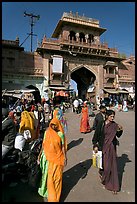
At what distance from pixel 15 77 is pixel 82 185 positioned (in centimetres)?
1860

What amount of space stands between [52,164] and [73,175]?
4.40ft

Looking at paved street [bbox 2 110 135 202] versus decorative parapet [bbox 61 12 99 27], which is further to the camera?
decorative parapet [bbox 61 12 99 27]

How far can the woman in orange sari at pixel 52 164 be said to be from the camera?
2961mm

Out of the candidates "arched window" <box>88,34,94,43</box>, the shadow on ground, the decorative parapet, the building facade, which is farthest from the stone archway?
the shadow on ground

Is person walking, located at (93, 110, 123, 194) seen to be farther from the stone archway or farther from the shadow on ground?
the stone archway

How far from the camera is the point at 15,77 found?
20.5 meters

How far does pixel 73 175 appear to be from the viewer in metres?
4.13

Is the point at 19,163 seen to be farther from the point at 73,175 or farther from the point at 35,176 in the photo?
the point at 73,175

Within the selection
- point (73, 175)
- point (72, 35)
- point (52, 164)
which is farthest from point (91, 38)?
point (52, 164)

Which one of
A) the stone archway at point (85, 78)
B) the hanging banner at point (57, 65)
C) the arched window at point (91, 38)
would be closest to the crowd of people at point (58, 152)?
the hanging banner at point (57, 65)

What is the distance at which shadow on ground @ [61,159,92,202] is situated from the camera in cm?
346

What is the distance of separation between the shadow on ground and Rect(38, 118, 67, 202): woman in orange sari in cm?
30

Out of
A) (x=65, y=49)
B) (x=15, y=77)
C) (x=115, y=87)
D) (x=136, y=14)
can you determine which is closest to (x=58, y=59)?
Result: (x=65, y=49)

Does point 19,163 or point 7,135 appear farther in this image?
point 7,135
